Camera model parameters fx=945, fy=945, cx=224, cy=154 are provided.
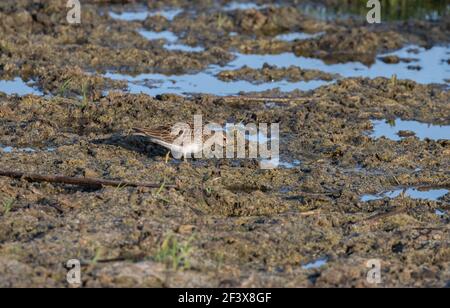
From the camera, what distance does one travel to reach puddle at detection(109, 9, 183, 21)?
1702 cm

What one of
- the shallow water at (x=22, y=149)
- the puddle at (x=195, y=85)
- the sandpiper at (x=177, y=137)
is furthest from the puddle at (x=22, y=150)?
the puddle at (x=195, y=85)

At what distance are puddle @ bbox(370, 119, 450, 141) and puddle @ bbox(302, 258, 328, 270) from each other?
3.95m

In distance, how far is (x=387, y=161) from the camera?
33.7 ft

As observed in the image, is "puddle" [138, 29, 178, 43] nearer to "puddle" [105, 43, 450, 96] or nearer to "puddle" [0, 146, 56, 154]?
"puddle" [105, 43, 450, 96]

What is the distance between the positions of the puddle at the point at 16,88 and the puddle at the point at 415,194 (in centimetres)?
509

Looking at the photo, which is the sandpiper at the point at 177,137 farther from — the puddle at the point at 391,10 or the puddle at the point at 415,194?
the puddle at the point at 391,10

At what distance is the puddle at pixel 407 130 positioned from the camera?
37.2ft

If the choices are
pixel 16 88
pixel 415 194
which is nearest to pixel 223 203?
pixel 415 194

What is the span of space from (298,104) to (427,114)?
167 centimetres

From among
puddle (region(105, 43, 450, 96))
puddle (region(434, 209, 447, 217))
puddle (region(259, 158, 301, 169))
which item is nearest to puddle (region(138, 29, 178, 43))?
puddle (region(105, 43, 450, 96))

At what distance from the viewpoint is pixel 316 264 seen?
24.4ft

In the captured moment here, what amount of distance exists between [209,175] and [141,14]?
866 centimetres

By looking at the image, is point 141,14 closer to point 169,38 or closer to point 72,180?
point 169,38

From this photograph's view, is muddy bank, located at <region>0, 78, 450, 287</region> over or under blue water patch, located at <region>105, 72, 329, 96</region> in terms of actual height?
under
